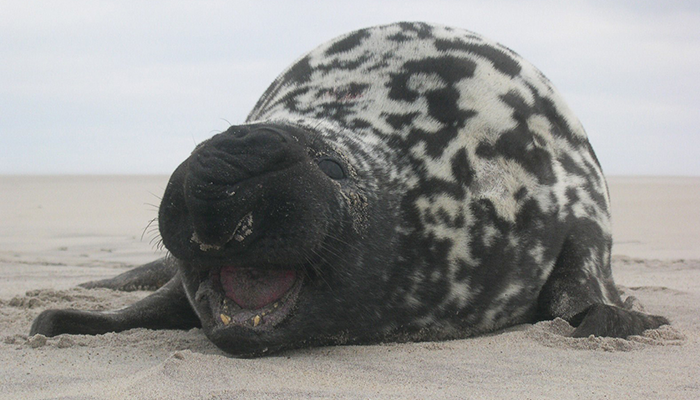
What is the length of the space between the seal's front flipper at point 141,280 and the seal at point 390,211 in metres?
1.86

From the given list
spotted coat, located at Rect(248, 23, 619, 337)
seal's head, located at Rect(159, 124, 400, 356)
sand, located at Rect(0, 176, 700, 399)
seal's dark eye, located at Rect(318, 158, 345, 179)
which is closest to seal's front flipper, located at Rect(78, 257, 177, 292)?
sand, located at Rect(0, 176, 700, 399)

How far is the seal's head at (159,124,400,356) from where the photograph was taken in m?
3.22

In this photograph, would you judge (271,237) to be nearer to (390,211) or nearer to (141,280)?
(390,211)

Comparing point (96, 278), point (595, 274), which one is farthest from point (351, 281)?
point (96, 278)

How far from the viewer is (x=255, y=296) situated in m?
3.54

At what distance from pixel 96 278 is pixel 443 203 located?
4.01m

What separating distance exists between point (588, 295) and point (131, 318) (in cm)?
226

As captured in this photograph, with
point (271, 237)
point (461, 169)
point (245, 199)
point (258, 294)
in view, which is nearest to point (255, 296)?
point (258, 294)

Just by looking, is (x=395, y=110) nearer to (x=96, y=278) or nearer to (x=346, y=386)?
(x=346, y=386)

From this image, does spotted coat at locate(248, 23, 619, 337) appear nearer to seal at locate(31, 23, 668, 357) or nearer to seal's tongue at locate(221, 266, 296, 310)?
seal at locate(31, 23, 668, 357)

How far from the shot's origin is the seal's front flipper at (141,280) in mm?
6344

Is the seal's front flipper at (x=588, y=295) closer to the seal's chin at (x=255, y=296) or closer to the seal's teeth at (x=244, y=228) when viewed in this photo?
the seal's chin at (x=255, y=296)

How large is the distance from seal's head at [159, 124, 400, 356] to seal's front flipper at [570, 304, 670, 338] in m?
0.98

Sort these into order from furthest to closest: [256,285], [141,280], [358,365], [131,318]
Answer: [141,280], [131,318], [256,285], [358,365]
